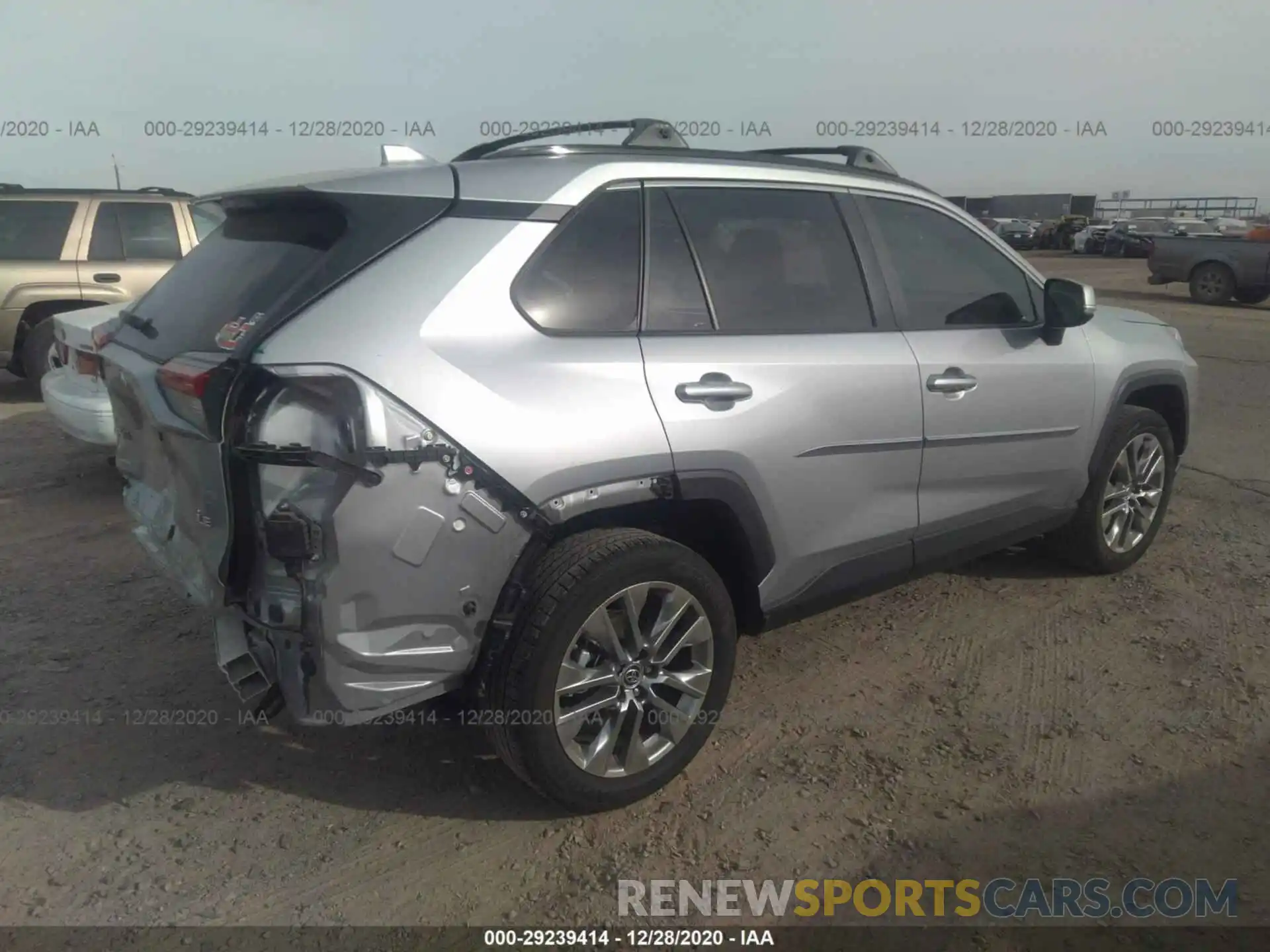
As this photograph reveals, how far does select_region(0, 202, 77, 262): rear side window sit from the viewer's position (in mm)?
8195

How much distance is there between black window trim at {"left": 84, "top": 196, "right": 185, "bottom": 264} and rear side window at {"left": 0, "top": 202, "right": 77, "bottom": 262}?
7.0 inches

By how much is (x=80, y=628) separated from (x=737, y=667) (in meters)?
2.79

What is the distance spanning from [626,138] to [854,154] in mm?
1080

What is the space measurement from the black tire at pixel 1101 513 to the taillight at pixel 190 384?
12.0 feet

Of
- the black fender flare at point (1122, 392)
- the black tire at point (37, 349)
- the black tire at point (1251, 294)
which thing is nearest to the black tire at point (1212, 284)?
the black tire at point (1251, 294)

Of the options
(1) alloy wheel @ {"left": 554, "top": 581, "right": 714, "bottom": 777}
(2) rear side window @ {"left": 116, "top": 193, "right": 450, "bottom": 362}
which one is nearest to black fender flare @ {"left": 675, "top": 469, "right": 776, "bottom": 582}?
(1) alloy wheel @ {"left": 554, "top": 581, "right": 714, "bottom": 777}

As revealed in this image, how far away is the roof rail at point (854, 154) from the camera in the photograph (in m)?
3.79

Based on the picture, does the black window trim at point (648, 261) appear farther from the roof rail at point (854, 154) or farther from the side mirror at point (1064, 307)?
the side mirror at point (1064, 307)

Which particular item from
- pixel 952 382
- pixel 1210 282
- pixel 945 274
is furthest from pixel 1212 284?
pixel 952 382

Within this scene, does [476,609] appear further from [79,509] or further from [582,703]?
[79,509]

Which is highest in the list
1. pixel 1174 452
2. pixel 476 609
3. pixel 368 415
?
pixel 368 415

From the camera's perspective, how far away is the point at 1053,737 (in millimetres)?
3256

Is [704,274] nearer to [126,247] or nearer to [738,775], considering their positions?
[738,775]

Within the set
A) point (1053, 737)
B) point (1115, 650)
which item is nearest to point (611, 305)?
point (1053, 737)
